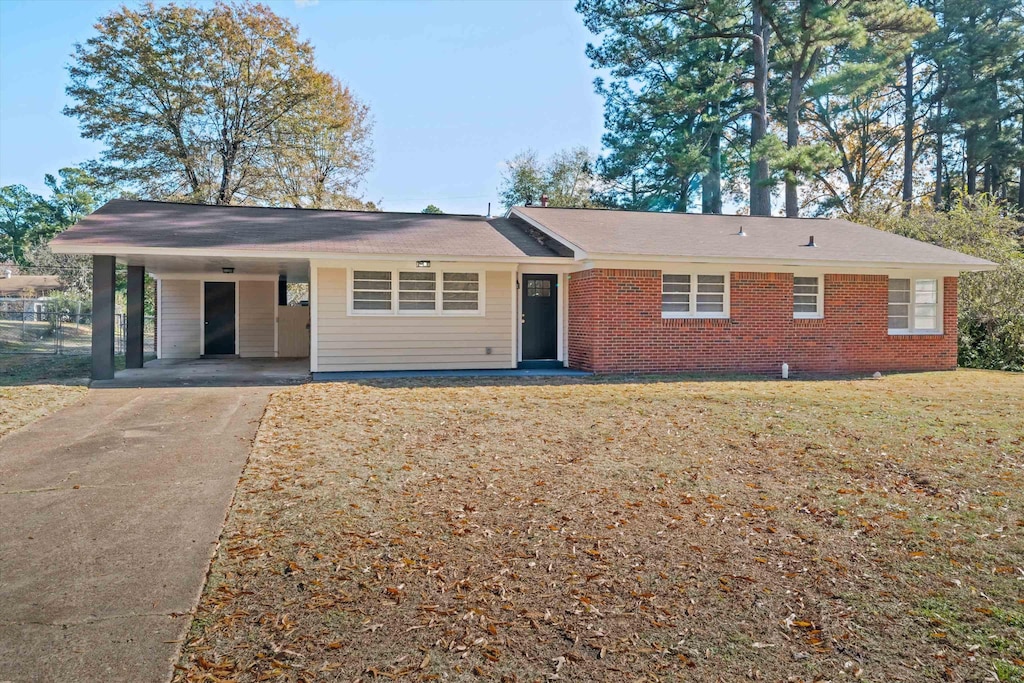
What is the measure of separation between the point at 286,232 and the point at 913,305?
1364 centimetres

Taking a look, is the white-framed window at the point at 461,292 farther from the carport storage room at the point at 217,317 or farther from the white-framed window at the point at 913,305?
the white-framed window at the point at 913,305

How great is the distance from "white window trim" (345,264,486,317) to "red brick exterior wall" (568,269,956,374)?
197 cm

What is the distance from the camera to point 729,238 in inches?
576

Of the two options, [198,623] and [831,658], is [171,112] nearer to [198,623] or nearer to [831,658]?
[198,623]

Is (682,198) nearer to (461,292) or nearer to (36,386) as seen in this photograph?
(461,292)

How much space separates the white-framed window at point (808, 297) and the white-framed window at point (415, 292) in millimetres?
6643

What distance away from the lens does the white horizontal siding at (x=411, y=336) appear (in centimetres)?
1233

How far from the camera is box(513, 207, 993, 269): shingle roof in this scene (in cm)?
1278

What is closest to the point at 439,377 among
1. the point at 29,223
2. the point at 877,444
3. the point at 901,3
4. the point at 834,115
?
the point at 877,444

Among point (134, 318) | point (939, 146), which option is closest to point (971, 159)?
point (939, 146)

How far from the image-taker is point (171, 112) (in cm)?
2453

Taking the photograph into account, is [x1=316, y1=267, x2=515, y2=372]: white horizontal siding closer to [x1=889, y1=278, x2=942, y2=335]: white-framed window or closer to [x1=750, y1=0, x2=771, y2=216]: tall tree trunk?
[x1=889, y1=278, x2=942, y2=335]: white-framed window

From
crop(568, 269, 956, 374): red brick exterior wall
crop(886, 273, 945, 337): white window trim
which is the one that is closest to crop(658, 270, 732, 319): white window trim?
crop(568, 269, 956, 374): red brick exterior wall

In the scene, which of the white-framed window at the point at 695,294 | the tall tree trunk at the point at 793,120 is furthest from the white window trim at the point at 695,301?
the tall tree trunk at the point at 793,120
